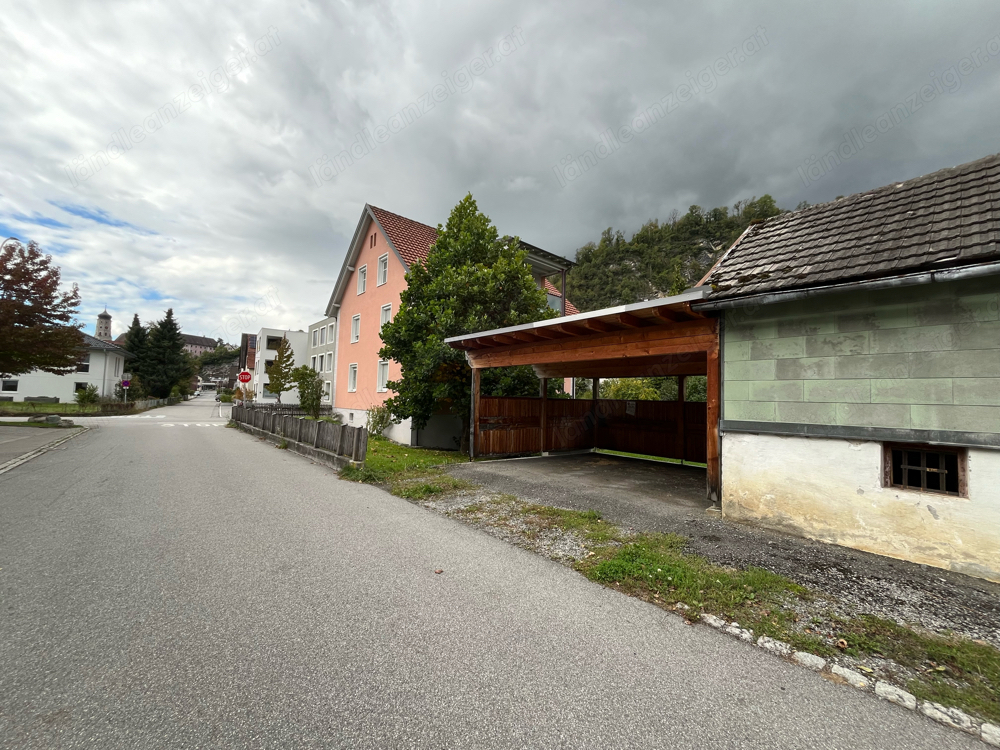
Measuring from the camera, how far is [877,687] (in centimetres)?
273

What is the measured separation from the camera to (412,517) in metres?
6.47

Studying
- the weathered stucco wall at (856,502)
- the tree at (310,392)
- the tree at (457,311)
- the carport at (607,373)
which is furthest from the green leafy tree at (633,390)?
the weathered stucco wall at (856,502)

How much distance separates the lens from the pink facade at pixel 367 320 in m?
19.8

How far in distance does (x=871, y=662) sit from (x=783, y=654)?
1.72ft

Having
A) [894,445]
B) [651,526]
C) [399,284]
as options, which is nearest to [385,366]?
[399,284]

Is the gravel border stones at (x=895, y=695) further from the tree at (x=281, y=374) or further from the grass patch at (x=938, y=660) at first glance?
the tree at (x=281, y=374)

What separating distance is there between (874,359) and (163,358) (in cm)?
6487

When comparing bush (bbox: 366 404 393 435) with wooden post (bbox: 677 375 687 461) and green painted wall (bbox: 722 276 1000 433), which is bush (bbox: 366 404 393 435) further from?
green painted wall (bbox: 722 276 1000 433)

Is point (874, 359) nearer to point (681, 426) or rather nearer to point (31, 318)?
point (681, 426)

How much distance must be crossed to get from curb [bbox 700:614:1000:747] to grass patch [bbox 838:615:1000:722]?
82 mm

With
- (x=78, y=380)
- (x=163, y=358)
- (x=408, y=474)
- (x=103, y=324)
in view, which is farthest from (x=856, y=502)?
(x=103, y=324)

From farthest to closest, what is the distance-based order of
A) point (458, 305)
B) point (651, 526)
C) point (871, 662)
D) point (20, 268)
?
point (20, 268), point (458, 305), point (651, 526), point (871, 662)

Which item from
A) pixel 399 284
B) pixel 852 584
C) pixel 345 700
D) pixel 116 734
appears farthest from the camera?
pixel 399 284

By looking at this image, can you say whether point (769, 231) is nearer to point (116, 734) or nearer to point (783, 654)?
point (783, 654)
